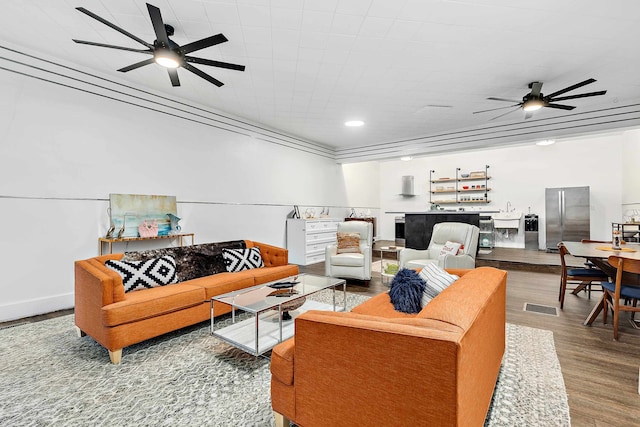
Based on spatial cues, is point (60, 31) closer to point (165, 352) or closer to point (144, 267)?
point (144, 267)

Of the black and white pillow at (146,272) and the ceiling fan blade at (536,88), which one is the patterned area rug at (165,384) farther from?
the ceiling fan blade at (536,88)

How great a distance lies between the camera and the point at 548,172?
8180 millimetres

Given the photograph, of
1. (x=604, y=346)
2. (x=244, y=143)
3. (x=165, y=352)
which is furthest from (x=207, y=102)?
(x=604, y=346)

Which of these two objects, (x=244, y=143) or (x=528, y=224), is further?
(x=528, y=224)

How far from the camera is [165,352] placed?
257 centimetres

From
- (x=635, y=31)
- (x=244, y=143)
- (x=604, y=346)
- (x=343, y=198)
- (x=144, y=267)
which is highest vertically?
(x=635, y=31)

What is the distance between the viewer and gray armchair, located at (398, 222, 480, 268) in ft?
13.5

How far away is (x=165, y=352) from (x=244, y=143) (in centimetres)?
412

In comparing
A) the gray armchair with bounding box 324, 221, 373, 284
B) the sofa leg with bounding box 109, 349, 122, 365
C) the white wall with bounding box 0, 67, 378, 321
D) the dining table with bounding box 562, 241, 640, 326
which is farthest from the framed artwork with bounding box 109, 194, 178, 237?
the dining table with bounding box 562, 241, 640, 326

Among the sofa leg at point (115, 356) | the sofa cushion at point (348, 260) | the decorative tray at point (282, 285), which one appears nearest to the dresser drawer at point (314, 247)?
the sofa cushion at point (348, 260)

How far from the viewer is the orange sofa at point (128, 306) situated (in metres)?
2.39

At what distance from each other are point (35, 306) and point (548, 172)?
11.0 metres

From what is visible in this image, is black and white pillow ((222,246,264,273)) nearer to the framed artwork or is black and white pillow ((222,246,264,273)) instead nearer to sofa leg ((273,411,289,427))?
the framed artwork

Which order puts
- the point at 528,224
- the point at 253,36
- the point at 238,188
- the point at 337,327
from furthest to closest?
the point at 528,224 → the point at 238,188 → the point at 253,36 → the point at 337,327
